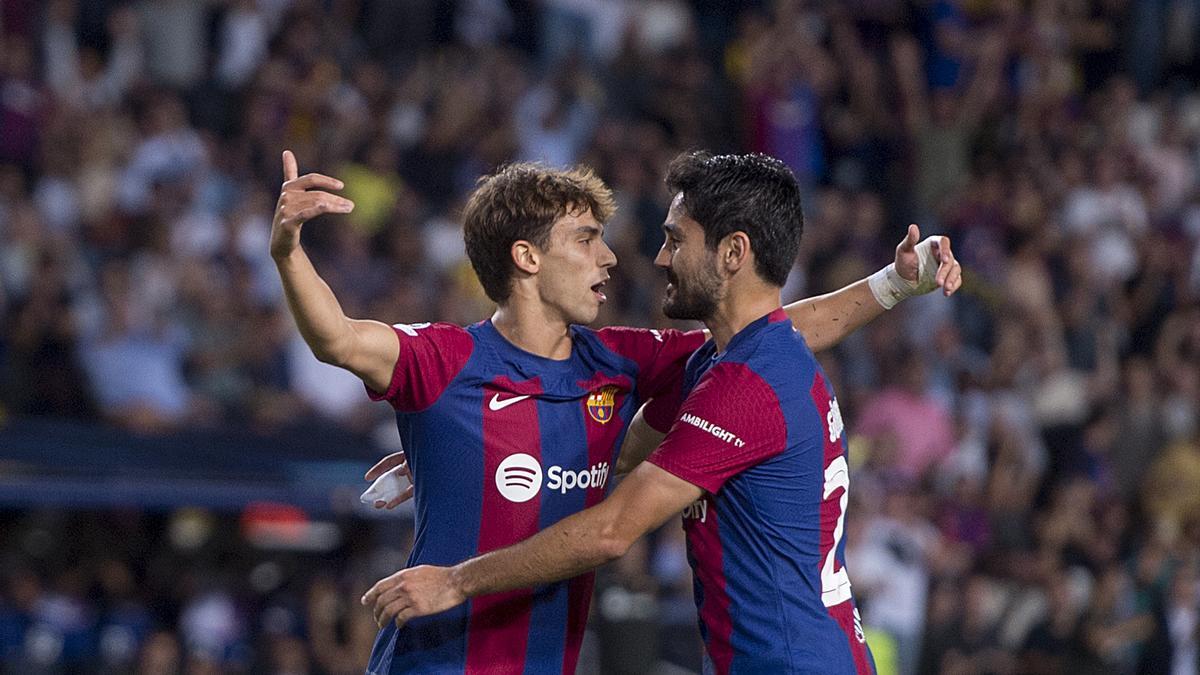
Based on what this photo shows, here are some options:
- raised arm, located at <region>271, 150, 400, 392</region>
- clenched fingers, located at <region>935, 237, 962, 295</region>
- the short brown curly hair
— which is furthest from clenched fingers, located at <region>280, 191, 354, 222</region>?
clenched fingers, located at <region>935, 237, 962, 295</region>

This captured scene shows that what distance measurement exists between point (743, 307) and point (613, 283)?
7.95 metres

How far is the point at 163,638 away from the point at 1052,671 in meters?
5.62

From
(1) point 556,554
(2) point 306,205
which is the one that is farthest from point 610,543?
(2) point 306,205

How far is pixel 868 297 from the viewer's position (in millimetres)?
5605

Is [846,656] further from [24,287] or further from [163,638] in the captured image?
[24,287]

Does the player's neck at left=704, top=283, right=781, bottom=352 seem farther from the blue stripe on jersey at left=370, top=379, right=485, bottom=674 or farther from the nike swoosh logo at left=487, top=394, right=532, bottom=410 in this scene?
the blue stripe on jersey at left=370, top=379, right=485, bottom=674

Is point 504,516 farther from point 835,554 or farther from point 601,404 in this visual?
point 835,554

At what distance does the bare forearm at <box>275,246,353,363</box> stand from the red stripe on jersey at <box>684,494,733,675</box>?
1119 millimetres

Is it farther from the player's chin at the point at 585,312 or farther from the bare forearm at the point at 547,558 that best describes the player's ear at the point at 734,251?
the bare forearm at the point at 547,558

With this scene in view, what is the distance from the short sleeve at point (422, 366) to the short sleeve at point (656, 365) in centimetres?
57

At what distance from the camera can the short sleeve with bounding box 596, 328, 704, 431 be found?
5254mm

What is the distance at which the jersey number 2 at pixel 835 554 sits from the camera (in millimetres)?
4785

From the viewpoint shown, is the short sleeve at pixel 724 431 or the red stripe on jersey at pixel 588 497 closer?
the short sleeve at pixel 724 431

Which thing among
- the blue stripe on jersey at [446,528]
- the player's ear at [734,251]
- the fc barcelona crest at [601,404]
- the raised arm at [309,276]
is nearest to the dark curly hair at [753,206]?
the player's ear at [734,251]
